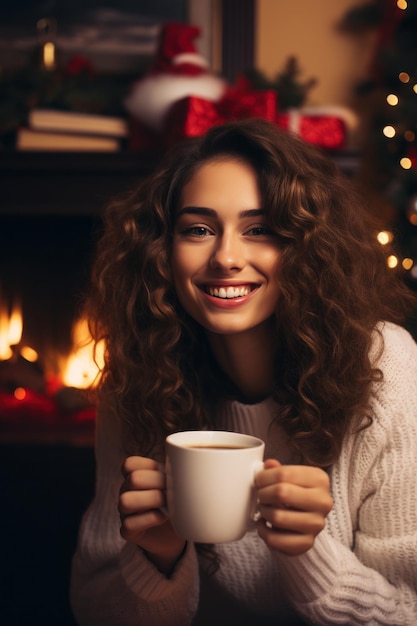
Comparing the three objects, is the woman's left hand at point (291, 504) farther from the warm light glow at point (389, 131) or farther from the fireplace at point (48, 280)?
the warm light glow at point (389, 131)

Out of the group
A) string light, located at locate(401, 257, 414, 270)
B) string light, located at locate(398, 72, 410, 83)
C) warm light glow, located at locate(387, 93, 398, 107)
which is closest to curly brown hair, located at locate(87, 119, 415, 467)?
string light, located at locate(401, 257, 414, 270)

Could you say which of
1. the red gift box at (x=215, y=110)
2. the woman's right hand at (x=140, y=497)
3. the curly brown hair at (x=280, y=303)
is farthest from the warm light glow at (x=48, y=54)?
the woman's right hand at (x=140, y=497)

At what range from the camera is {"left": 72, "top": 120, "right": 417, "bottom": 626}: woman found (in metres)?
0.97

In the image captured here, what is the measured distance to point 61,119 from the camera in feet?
6.54

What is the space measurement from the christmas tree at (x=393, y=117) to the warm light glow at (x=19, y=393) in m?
1.20

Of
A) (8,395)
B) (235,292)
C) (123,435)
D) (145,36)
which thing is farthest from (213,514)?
(145,36)

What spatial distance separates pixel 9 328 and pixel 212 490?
1.90 meters

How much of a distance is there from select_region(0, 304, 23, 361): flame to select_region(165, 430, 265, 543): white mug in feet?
5.99

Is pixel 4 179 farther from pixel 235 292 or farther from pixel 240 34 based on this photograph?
pixel 235 292

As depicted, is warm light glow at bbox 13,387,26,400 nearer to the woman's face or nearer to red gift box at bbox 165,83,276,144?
red gift box at bbox 165,83,276,144

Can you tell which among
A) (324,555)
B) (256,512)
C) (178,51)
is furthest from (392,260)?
(178,51)

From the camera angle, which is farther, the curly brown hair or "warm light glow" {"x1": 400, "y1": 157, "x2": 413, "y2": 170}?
"warm light glow" {"x1": 400, "y1": 157, "x2": 413, "y2": 170}

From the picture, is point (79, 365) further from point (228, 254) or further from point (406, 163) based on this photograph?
point (228, 254)

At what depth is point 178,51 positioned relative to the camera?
2.03 m
